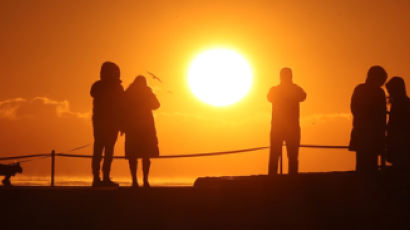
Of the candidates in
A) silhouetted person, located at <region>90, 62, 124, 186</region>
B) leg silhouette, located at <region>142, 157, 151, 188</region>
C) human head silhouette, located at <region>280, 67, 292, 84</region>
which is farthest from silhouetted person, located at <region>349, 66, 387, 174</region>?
silhouetted person, located at <region>90, 62, 124, 186</region>

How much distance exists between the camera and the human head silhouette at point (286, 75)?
13.7 m

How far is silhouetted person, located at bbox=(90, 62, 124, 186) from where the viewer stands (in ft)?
44.1

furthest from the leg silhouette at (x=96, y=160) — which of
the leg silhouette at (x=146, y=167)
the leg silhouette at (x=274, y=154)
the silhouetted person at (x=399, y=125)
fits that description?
the silhouetted person at (x=399, y=125)

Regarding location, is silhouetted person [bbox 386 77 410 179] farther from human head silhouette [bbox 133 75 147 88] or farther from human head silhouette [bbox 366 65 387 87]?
human head silhouette [bbox 133 75 147 88]

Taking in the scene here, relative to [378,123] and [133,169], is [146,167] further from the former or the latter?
[378,123]

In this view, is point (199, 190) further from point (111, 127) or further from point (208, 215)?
point (111, 127)

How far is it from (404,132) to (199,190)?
12.7 ft

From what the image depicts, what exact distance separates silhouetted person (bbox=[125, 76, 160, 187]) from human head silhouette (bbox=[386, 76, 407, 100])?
13.4ft

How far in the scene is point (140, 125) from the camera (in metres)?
13.4

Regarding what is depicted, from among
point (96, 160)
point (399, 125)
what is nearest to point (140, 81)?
point (96, 160)

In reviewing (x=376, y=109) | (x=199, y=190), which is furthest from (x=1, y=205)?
(x=376, y=109)

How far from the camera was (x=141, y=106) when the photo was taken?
13305mm

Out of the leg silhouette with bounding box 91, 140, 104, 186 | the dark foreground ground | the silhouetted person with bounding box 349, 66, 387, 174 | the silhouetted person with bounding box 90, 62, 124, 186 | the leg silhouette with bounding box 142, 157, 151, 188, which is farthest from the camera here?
the leg silhouette with bounding box 91, 140, 104, 186

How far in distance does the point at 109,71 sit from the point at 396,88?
5.08 m
